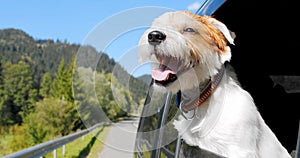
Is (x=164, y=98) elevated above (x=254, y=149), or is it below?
above

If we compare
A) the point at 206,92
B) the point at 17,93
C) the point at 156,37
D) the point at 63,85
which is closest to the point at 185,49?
the point at 156,37

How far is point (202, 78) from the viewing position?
10.0 ft

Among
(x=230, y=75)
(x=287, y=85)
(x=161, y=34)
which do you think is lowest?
(x=287, y=85)

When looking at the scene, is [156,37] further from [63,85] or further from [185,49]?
[63,85]

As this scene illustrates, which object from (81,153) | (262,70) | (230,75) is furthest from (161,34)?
(81,153)

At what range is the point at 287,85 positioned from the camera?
14.0 ft

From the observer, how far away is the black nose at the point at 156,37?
2.95 meters

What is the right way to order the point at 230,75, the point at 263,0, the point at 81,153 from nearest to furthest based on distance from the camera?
the point at 230,75
the point at 263,0
the point at 81,153

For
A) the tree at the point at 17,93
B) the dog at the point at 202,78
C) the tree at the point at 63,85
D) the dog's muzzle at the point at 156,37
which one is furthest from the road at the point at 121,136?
the tree at the point at 17,93

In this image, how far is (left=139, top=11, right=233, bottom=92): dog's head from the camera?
2.96 meters

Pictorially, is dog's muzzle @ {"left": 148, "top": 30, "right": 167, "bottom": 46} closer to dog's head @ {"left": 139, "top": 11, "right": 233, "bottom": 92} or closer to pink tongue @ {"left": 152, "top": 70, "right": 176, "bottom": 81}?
dog's head @ {"left": 139, "top": 11, "right": 233, "bottom": 92}

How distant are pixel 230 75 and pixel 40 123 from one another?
187 ft

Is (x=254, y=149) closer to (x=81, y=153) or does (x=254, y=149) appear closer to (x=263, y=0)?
(x=263, y=0)

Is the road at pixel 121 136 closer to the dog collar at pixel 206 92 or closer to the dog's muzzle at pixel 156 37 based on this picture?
the dog collar at pixel 206 92
